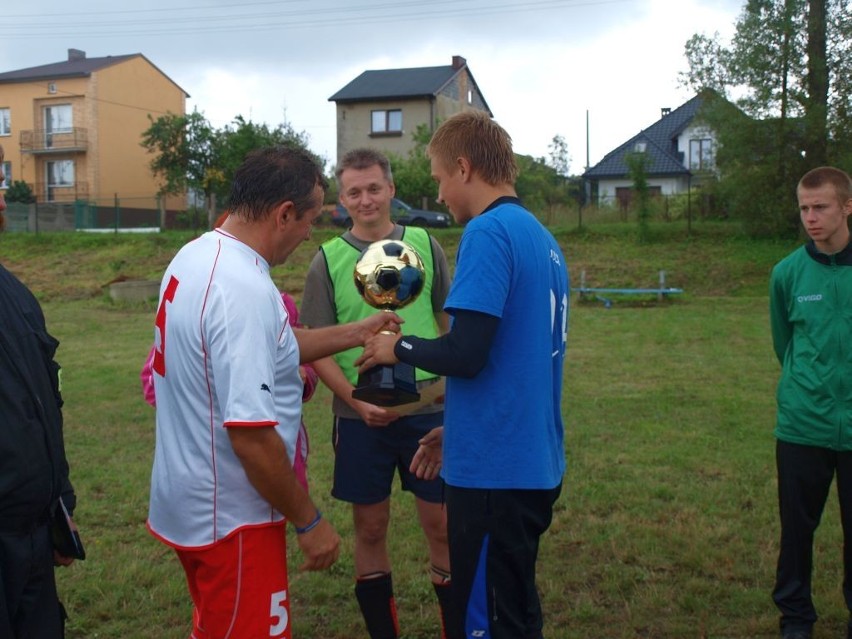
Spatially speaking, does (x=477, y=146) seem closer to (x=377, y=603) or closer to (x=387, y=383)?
(x=387, y=383)

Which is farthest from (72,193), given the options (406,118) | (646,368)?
(646,368)

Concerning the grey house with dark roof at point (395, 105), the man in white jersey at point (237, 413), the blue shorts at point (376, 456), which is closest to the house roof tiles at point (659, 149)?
the grey house with dark roof at point (395, 105)

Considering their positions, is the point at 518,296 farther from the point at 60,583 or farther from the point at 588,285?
the point at 588,285

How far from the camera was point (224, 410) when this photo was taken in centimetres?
249

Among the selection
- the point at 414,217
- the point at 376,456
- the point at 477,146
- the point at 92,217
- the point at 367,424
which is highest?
the point at 92,217

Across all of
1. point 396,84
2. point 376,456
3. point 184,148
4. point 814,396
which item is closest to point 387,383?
point 376,456

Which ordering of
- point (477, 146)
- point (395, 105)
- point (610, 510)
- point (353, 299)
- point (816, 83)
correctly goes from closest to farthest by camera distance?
point (477, 146), point (353, 299), point (610, 510), point (816, 83), point (395, 105)

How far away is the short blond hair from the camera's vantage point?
305 cm

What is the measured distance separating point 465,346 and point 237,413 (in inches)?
29.6

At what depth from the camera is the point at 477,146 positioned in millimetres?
3043

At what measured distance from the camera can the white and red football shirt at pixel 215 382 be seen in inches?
98.3

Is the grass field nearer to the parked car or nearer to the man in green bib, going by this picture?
the man in green bib

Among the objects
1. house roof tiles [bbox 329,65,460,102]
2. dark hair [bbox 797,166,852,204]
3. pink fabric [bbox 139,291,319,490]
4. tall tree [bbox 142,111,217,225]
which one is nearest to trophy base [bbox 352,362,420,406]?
pink fabric [bbox 139,291,319,490]

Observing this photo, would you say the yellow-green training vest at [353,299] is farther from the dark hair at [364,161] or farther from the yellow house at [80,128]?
the yellow house at [80,128]
